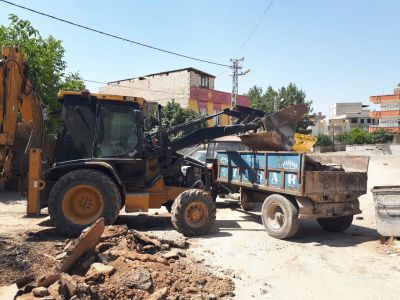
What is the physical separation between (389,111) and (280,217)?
190 ft

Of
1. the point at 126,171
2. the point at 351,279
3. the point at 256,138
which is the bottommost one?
the point at 351,279

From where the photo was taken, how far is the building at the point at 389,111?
57.7 m

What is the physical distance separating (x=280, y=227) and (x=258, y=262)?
1823mm

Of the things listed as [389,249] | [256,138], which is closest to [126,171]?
[256,138]

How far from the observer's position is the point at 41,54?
1445 centimetres

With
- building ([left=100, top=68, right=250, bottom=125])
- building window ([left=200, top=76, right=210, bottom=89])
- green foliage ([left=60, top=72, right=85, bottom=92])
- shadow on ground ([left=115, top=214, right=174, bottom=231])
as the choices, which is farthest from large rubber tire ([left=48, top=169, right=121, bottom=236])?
building window ([left=200, top=76, right=210, bottom=89])

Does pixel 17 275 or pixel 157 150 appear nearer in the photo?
pixel 17 275

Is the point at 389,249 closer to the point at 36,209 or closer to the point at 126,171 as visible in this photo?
the point at 126,171

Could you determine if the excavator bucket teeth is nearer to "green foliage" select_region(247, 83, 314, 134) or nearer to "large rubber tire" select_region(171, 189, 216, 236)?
"large rubber tire" select_region(171, 189, 216, 236)

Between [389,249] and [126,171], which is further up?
[126,171]

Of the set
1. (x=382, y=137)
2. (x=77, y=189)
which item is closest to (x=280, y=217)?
(x=77, y=189)

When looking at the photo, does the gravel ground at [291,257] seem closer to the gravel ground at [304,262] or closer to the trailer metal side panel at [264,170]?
the gravel ground at [304,262]

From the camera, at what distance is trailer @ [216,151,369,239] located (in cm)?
749

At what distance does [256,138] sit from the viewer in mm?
9070
